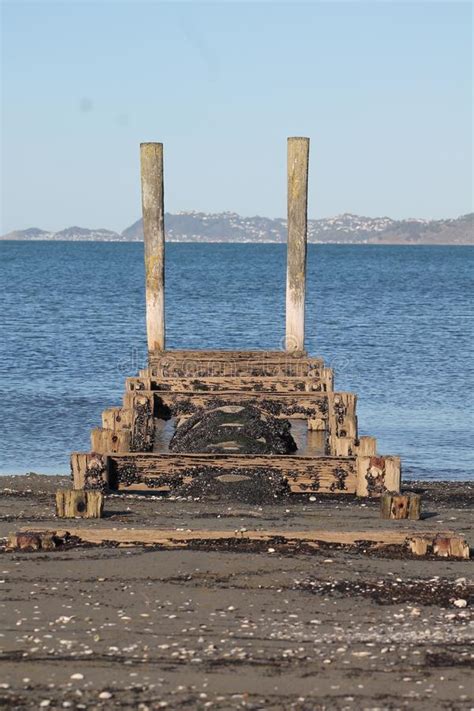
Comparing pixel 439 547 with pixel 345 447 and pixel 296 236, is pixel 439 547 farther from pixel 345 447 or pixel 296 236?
pixel 296 236

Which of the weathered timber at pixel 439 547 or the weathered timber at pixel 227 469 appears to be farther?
the weathered timber at pixel 227 469

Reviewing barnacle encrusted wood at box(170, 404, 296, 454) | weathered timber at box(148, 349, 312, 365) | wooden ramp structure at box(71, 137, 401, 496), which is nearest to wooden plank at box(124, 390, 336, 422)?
wooden ramp structure at box(71, 137, 401, 496)

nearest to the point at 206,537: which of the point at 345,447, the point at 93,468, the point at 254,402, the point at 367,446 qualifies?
the point at 93,468

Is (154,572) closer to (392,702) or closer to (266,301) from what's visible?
(392,702)

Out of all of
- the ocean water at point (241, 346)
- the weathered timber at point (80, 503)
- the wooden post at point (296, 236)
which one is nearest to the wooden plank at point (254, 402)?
the ocean water at point (241, 346)

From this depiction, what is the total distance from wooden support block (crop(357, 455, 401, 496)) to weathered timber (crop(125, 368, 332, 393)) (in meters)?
4.35

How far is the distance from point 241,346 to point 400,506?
102ft

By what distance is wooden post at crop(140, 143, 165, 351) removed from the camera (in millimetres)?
21453

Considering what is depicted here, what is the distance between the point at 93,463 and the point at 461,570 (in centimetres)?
411

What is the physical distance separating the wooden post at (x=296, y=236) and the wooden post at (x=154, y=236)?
206 cm

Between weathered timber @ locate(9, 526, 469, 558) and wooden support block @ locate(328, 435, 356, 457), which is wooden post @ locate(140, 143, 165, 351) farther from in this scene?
weathered timber @ locate(9, 526, 469, 558)

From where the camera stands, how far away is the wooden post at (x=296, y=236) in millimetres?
21484

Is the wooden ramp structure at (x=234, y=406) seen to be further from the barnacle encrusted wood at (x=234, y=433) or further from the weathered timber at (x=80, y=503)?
the weathered timber at (x=80, y=503)

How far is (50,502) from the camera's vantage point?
12664 millimetres
